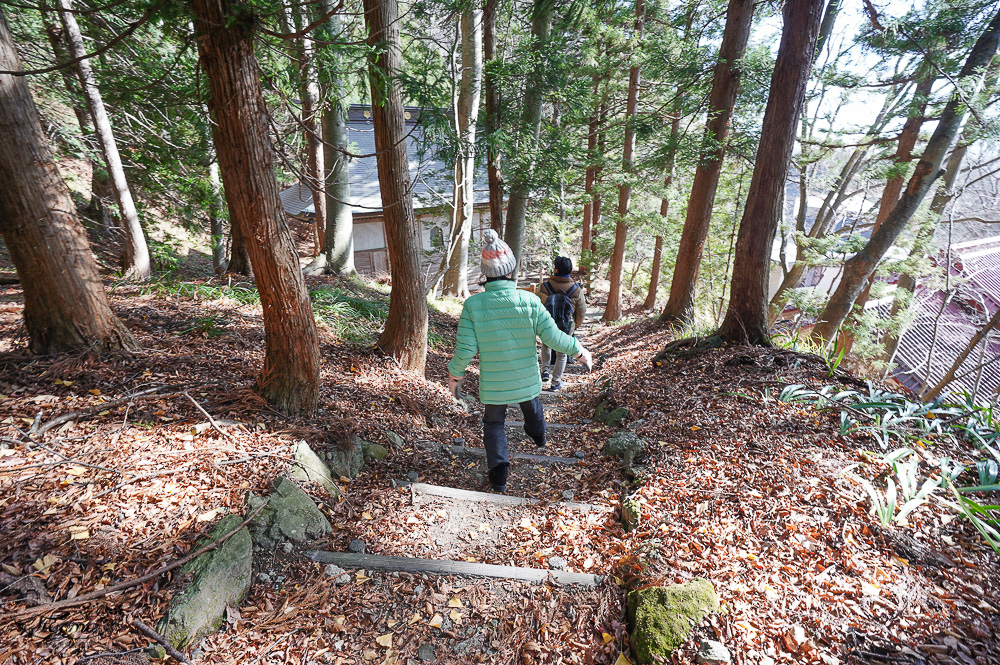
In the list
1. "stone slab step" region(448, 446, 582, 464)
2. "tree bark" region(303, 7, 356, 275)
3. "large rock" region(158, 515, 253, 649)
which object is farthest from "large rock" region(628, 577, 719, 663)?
"tree bark" region(303, 7, 356, 275)

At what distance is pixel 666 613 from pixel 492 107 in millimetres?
10132

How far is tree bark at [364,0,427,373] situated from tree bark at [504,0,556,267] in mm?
4162

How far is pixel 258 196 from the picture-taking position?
308 cm

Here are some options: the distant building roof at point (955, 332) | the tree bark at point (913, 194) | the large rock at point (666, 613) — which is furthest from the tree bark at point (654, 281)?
the large rock at point (666, 613)

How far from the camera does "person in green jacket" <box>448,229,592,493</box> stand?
133 inches

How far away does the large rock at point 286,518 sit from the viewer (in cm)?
251

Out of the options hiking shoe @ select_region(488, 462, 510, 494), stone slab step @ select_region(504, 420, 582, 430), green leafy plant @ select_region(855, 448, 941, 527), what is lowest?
stone slab step @ select_region(504, 420, 582, 430)

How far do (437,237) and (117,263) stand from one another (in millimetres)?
8739

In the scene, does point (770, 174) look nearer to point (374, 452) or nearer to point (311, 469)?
point (374, 452)

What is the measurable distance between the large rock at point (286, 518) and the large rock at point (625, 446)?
241 centimetres

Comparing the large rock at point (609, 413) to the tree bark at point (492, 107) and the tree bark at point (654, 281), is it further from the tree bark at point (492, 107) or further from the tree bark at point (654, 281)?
the tree bark at point (654, 281)

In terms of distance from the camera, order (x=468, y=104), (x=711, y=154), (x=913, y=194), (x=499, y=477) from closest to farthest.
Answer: (x=499, y=477), (x=711, y=154), (x=913, y=194), (x=468, y=104)

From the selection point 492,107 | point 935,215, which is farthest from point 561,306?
point 935,215

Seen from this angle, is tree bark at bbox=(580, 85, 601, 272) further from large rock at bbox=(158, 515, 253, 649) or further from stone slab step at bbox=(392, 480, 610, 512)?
large rock at bbox=(158, 515, 253, 649)
